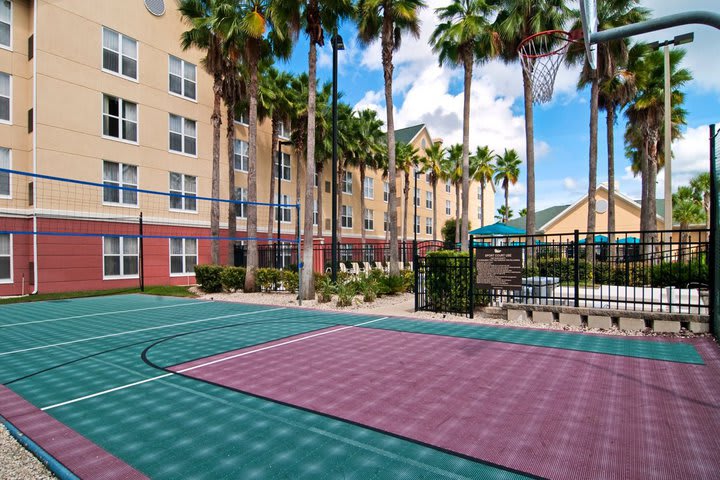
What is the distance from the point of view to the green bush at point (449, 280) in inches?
458

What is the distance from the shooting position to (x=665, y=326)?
8641 millimetres

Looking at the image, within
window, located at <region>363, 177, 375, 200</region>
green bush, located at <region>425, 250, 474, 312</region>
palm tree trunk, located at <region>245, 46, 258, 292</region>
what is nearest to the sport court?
green bush, located at <region>425, 250, 474, 312</region>

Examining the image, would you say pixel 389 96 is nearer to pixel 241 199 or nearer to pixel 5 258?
pixel 241 199

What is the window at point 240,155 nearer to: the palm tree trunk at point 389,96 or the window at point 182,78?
the window at point 182,78

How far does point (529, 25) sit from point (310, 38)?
11975mm

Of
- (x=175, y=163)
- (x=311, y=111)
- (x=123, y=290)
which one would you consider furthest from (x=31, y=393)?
(x=175, y=163)

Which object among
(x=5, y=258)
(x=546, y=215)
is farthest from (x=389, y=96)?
(x=546, y=215)

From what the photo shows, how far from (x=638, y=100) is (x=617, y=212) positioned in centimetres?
1854

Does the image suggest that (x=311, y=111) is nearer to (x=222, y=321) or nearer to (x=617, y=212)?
(x=222, y=321)

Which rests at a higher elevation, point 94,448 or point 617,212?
point 617,212

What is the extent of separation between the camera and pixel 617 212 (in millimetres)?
40812

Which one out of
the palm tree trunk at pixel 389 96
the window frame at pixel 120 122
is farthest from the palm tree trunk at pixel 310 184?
the window frame at pixel 120 122

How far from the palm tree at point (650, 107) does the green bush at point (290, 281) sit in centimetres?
2206

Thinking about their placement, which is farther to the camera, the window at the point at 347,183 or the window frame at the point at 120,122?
the window at the point at 347,183
